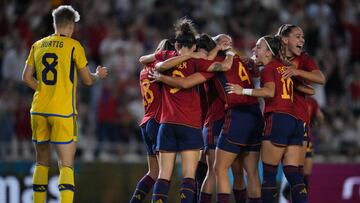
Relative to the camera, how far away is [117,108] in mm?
16891

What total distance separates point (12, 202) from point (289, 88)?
5.27m

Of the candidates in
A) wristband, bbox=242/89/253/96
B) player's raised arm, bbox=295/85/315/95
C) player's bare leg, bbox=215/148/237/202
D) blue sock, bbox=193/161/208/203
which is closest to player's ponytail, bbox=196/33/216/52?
wristband, bbox=242/89/253/96

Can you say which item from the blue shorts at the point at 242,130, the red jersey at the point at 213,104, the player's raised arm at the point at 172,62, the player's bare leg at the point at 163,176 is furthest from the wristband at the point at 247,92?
the player's bare leg at the point at 163,176

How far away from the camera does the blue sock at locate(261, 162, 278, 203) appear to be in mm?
10781

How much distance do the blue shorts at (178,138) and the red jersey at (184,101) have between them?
6cm

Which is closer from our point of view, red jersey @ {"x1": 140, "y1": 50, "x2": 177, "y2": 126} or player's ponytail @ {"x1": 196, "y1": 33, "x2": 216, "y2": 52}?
player's ponytail @ {"x1": 196, "y1": 33, "x2": 216, "y2": 52}

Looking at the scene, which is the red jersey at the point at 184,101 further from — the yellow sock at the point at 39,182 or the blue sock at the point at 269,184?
the yellow sock at the point at 39,182

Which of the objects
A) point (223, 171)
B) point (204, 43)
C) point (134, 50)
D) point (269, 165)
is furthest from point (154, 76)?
point (134, 50)

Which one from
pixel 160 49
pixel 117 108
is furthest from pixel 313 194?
pixel 160 49

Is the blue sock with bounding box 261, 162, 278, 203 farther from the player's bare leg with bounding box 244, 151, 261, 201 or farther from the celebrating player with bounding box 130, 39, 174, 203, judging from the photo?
the celebrating player with bounding box 130, 39, 174, 203

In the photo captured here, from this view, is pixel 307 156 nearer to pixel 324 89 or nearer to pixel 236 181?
pixel 236 181

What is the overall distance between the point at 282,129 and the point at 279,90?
1.57ft

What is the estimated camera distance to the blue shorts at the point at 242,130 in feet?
34.9

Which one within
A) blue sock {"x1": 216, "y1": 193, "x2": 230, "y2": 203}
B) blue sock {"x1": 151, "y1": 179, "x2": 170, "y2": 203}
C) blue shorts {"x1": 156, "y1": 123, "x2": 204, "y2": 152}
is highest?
blue shorts {"x1": 156, "y1": 123, "x2": 204, "y2": 152}
